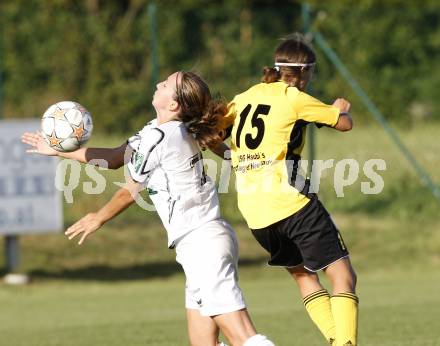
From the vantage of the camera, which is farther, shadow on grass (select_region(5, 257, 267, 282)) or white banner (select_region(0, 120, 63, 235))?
shadow on grass (select_region(5, 257, 267, 282))

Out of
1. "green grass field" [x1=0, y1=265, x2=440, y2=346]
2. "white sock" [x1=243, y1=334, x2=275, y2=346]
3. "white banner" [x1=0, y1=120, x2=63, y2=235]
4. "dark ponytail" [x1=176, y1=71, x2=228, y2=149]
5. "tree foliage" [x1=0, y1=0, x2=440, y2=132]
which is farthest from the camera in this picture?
"tree foliage" [x1=0, y1=0, x2=440, y2=132]

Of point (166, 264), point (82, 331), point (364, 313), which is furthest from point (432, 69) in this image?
point (82, 331)

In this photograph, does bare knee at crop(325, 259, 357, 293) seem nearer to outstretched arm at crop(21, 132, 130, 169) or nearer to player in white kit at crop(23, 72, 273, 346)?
player in white kit at crop(23, 72, 273, 346)

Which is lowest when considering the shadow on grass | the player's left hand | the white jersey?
the shadow on grass

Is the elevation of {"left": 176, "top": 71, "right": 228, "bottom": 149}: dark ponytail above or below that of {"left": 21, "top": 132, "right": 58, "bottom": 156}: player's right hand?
above

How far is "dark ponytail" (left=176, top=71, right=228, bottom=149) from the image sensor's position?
571 centimetres

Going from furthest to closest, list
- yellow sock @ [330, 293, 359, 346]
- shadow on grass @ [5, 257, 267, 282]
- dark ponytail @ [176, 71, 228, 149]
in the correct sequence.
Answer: shadow on grass @ [5, 257, 267, 282]
yellow sock @ [330, 293, 359, 346]
dark ponytail @ [176, 71, 228, 149]

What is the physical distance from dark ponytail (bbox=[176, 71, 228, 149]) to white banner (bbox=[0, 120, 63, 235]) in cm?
714

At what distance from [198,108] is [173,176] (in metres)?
0.41

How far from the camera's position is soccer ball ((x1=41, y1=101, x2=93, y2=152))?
598 centimetres

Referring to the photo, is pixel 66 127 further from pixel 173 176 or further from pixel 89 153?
pixel 173 176

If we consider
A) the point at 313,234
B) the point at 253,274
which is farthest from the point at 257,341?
the point at 253,274

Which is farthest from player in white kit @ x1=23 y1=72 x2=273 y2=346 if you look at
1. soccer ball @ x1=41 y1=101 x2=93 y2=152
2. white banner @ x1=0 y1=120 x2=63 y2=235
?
white banner @ x1=0 y1=120 x2=63 y2=235

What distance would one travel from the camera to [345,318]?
631 cm
